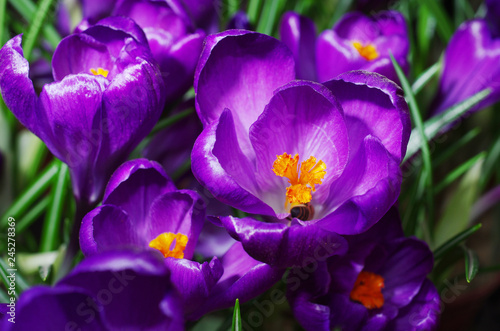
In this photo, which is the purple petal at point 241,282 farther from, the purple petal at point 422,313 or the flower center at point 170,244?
the purple petal at point 422,313

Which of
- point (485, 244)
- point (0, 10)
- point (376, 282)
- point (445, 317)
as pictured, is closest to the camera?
point (376, 282)

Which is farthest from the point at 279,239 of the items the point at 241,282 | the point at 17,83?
the point at 17,83

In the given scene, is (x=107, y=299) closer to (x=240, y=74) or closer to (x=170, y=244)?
(x=170, y=244)

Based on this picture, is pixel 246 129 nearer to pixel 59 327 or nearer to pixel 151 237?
pixel 151 237

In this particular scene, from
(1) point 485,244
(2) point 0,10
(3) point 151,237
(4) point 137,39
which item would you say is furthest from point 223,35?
(1) point 485,244

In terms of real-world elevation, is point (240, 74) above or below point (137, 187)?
above

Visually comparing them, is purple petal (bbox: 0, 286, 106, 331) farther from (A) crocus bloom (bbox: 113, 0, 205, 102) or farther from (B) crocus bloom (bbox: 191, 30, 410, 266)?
(A) crocus bloom (bbox: 113, 0, 205, 102)

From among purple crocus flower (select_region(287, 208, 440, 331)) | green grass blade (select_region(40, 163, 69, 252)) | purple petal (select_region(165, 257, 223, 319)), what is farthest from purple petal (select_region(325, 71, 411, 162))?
green grass blade (select_region(40, 163, 69, 252))
